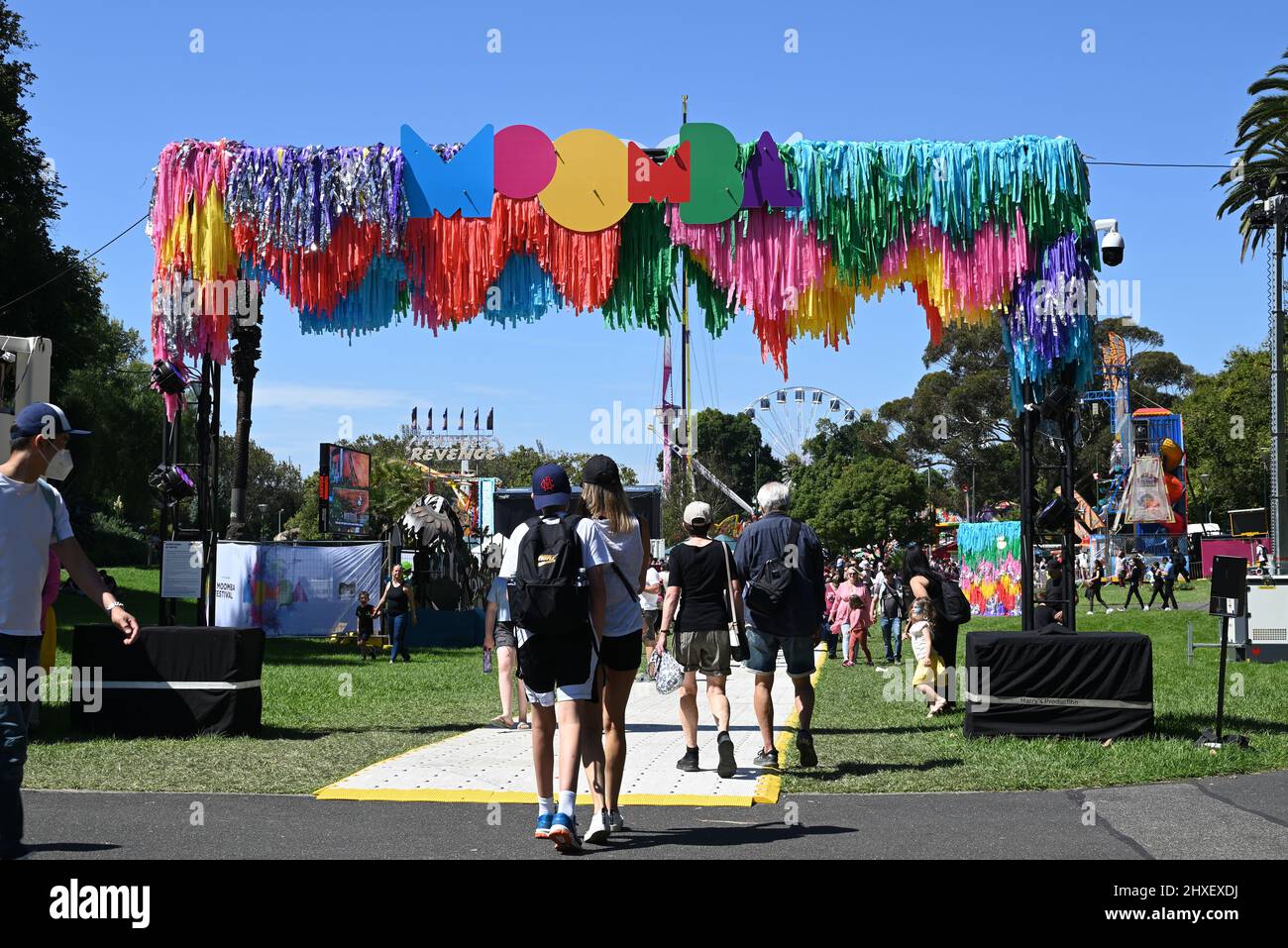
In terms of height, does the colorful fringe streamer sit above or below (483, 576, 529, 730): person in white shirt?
above

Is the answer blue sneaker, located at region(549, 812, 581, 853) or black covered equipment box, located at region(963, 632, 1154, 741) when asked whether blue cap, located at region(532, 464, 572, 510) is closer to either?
blue sneaker, located at region(549, 812, 581, 853)

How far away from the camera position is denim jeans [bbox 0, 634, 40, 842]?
545 cm

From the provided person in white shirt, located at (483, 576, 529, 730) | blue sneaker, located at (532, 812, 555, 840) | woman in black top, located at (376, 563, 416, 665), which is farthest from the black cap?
woman in black top, located at (376, 563, 416, 665)

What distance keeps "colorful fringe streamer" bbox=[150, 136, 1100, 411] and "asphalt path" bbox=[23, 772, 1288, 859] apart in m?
5.20

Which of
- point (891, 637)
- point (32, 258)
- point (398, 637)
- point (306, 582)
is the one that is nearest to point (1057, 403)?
point (891, 637)

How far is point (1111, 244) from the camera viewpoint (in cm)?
1191

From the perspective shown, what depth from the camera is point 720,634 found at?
30.0 feet

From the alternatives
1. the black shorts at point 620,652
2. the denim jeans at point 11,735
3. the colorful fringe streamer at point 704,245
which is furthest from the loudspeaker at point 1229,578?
the denim jeans at point 11,735

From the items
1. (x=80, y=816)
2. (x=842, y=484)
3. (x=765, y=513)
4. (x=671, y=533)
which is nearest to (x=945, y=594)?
(x=765, y=513)

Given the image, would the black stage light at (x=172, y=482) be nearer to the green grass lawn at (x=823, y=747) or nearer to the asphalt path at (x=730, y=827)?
the green grass lawn at (x=823, y=747)

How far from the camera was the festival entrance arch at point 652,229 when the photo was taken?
12.0 m

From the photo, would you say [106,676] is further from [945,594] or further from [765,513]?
[945,594]

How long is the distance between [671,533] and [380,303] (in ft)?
192

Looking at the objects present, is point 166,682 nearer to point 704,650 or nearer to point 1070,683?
point 704,650
